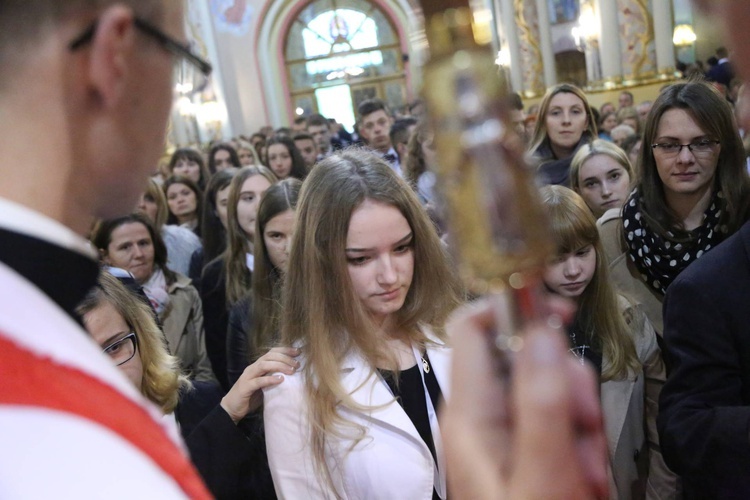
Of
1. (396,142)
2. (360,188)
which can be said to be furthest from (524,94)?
(360,188)

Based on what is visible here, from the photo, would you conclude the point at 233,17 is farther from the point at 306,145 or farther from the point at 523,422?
the point at 523,422

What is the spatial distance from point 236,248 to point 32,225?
266 cm

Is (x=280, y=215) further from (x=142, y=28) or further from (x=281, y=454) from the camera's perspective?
(x=142, y=28)

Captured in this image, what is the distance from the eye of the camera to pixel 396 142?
552cm

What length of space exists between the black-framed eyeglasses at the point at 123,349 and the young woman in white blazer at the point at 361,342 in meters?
0.41

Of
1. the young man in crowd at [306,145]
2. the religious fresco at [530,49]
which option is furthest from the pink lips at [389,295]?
the religious fresco at [530,49]

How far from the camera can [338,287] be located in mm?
1714

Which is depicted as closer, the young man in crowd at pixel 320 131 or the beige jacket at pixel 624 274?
the beige jacket at pixel 624 274

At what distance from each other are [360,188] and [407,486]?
0.76 m

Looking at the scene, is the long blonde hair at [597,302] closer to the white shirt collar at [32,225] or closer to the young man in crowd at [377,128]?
the white shirt collar at [32,225]

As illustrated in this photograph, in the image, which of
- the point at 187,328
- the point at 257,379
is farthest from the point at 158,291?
the point at 257,379

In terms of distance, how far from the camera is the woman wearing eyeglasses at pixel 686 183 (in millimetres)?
2246

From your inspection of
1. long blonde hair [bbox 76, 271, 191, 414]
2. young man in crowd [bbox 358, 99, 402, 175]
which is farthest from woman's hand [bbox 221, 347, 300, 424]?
young man in crowd [bbox 358, 99, 402, 175]

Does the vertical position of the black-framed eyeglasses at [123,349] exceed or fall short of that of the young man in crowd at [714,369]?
it exceeds it
